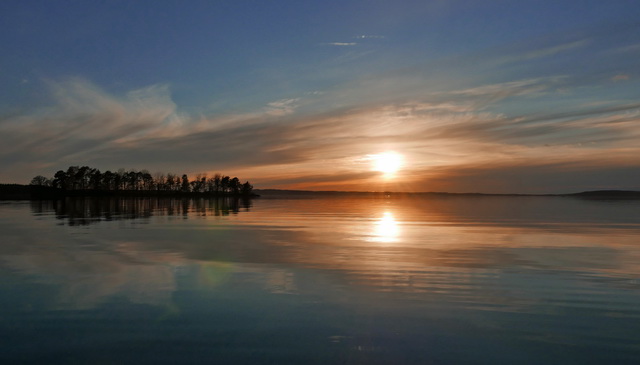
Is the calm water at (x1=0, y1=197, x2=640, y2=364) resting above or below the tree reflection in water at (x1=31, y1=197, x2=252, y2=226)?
below

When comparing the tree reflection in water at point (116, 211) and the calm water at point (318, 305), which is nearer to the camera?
the calm water at point (318, 305)

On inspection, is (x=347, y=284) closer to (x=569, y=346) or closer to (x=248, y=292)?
(x=248, y=292)

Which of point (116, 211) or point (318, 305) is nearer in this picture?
point (318, 305)

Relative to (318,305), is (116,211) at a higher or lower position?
higher

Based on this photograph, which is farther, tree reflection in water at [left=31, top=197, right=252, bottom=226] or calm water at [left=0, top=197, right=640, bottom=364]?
tree reflection in water at [left=31, top=197, right=252, bottom=226]

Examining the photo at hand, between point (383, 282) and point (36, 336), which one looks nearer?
point (36, 336)

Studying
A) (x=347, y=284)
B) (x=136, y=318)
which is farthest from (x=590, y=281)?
(x=136, y=318)

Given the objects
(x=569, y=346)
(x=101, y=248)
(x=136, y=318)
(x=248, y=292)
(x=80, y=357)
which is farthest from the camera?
(x=101, y=248)

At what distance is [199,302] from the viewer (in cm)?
1264

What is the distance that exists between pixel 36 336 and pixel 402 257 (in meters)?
15.6

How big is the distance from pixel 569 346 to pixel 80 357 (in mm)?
9950

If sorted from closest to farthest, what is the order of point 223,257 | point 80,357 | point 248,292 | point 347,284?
point 80,357 < point 248,292 < point 347,284 < point 223,257

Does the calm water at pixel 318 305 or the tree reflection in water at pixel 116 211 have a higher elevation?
the tree reflection in water at pixel 116 211

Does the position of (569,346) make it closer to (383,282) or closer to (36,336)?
(383,282)
